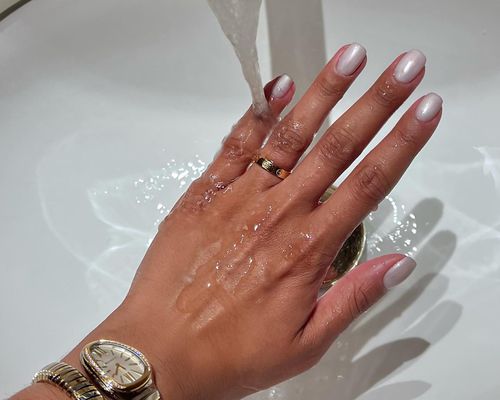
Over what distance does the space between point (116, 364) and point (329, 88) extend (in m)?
0.34

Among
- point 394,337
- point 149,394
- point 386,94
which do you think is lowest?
point 394,337

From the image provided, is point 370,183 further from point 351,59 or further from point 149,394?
point 149,394

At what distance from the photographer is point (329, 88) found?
664mm

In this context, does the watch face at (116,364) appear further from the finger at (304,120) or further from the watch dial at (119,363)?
the finger at (304,120)

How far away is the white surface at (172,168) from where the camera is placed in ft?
2.37

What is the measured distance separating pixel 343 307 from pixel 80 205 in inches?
15.4

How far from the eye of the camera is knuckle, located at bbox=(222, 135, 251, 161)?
28.5 inches

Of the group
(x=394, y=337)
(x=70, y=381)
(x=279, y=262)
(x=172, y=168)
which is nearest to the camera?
(x=70, y=381)

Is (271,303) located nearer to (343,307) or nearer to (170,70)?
(343,307)

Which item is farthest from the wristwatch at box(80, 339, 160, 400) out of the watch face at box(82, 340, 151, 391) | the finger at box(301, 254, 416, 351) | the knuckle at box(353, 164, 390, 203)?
the knuckle at box(353, 164, 390, 203)

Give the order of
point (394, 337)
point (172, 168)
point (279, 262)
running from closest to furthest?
1. point (279, 262)
2. point (394, 337)
3. point (172, 168)

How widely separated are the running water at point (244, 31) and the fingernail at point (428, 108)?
0.18m

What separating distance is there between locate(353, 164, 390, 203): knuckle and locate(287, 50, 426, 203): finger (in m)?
0.04

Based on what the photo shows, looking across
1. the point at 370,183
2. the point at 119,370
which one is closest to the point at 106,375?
the point at 119,370
